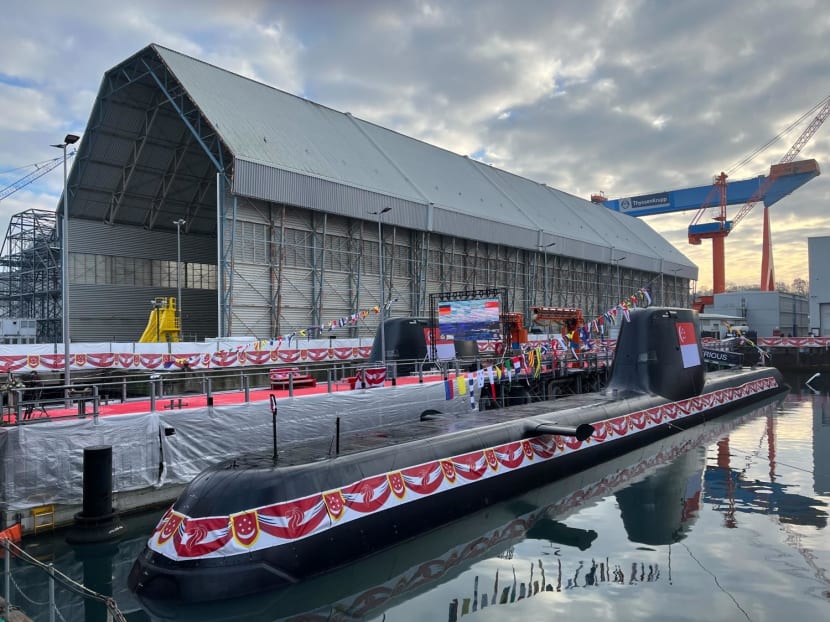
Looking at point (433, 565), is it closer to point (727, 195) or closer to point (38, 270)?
point (38, 270)

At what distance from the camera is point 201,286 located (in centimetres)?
5594

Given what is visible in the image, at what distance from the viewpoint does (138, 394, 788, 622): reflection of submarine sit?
9.67 metres

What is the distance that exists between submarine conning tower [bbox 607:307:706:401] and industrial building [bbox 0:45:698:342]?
15.0 m

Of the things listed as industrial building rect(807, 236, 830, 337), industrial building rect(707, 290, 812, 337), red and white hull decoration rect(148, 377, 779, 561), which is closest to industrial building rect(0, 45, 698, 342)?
red and white hull decoration rect(148, 377, 779, 561)

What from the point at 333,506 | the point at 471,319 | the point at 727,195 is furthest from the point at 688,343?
the point at 727,195

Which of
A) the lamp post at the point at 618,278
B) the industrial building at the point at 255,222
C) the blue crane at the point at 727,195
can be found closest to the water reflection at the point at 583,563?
the industrial building at the point at 255,222

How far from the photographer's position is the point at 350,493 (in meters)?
11.4

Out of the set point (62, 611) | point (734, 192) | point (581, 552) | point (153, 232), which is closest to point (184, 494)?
point (62, 611)

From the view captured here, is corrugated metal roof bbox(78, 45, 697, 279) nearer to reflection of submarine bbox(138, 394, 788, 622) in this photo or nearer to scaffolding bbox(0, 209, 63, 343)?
scaffolding bbox(0, 209, 63, 343)

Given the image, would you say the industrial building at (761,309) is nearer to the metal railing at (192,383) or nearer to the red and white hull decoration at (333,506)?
the metal railing at (192,383)

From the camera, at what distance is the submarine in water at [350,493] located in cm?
982

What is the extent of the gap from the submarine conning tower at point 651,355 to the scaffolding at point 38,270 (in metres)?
47.6

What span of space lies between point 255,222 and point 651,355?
26.2 meters

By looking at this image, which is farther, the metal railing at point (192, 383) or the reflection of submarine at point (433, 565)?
the metal railing at point (192, 383)
